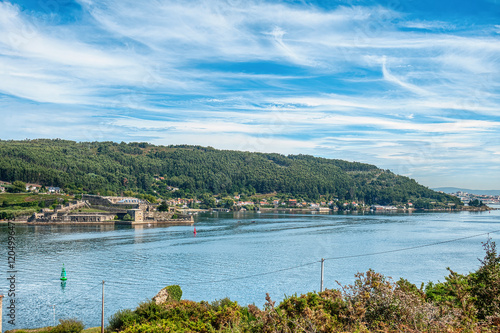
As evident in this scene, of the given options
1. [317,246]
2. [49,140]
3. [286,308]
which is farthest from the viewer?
[49,140]

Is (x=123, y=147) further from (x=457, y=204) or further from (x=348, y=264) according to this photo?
(x=348, y=264)

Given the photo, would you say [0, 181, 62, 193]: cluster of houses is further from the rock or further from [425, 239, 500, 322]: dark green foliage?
[425, 239, 500, 322]: dark green foliage

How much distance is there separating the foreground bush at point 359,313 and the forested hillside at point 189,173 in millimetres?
70814

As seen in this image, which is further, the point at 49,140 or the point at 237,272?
the point at 49,140

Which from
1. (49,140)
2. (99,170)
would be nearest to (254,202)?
(99,170)

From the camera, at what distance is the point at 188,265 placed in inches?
1019

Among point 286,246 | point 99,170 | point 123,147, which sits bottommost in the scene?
point 286,246

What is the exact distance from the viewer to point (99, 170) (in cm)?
9706

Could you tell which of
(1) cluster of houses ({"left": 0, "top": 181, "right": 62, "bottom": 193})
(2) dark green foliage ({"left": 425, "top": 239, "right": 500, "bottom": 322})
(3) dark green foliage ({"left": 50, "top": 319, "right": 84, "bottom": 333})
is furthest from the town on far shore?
(2) dark green foliage ({"left": 425, "top": 239, "right": 500, "bottom": 322})

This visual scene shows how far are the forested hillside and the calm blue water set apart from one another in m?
46.5

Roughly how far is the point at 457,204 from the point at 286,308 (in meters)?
136

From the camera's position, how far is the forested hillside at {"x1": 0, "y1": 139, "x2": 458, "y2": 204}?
8488 centimetres

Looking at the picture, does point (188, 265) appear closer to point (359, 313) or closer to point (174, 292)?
point (174, 292)

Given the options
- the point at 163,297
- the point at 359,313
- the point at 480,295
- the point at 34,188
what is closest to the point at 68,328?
the point at 163,297
